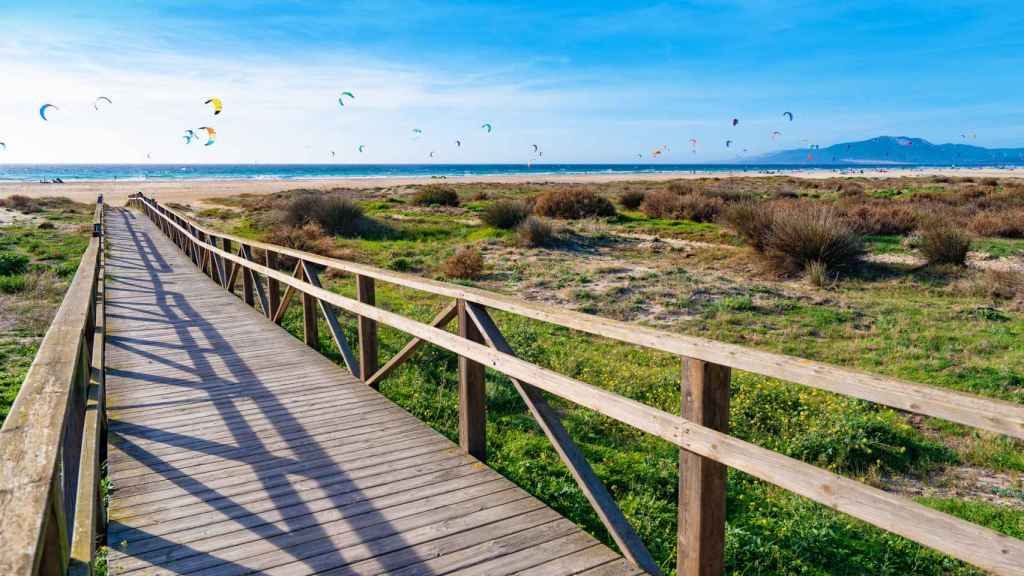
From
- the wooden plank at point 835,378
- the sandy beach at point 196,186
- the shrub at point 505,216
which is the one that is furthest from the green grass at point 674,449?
the sandy beach at point 196,186

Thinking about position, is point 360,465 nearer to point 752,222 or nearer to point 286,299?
point 286,299

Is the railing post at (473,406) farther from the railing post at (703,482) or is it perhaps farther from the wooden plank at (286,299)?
the wooden plank at (286,299)

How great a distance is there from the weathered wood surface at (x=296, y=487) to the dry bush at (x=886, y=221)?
1695 cm

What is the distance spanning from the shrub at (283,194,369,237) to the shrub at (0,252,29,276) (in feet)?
29.4

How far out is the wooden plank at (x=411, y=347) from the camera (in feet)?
15.2

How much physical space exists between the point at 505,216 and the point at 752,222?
879cm

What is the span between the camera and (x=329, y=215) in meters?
23.5

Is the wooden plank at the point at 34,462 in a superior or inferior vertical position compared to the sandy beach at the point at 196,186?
inferior

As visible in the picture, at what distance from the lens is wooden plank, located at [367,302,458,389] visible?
4.64m

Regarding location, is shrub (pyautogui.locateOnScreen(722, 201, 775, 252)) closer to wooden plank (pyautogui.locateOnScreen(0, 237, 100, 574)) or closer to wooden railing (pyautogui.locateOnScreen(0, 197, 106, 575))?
wooden railing (pyautogui.locateOnScreen(0, 197, 106, 575))

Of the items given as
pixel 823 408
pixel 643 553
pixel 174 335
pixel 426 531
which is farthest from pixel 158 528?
pixel 823 408

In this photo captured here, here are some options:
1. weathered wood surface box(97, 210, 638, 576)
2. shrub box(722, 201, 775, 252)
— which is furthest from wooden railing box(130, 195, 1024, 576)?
shrub box(722, 201, 775, 252)

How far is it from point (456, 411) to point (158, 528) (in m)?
3.15

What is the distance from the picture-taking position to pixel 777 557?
399 cm
